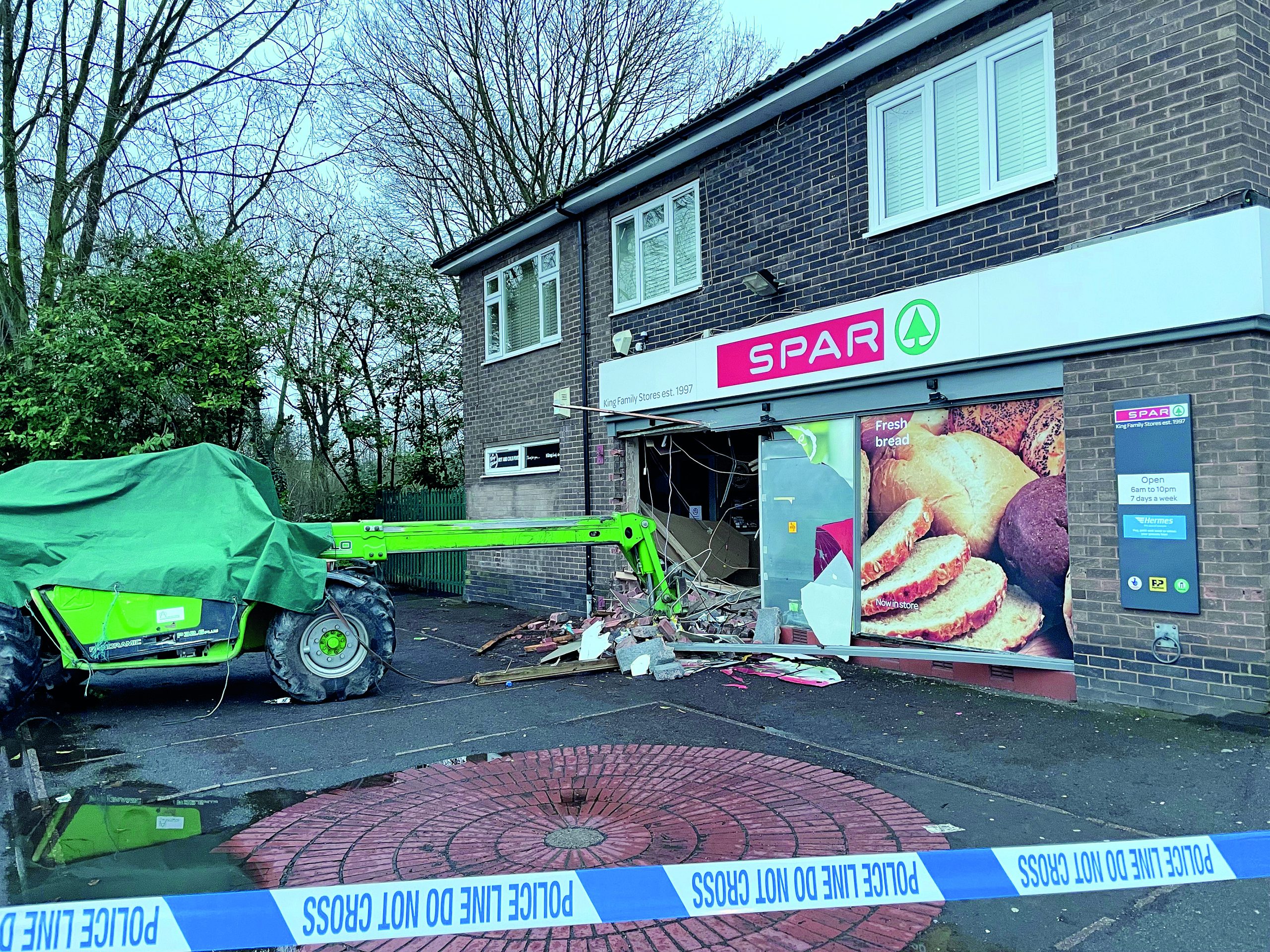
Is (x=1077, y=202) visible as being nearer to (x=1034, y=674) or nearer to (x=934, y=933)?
(x=1034, y=674)

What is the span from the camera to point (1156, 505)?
6.56 metres

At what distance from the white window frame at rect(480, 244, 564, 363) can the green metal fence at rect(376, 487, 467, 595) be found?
305 centimetres

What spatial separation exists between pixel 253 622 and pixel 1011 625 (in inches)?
262

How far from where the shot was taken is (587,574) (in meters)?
12.6

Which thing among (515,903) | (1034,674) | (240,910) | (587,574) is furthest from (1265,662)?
(587,574)

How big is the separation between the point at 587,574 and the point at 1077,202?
304 inches

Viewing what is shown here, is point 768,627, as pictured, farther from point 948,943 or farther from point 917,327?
point 948,943

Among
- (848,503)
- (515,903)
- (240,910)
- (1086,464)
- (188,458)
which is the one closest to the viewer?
(240,910)

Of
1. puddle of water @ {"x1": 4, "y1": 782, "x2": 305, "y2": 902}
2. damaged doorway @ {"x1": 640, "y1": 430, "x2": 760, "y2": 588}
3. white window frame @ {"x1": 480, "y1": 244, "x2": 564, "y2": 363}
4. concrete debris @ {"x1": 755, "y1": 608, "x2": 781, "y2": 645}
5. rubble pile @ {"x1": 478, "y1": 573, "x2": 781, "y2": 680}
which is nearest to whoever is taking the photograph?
puddle of water @ {"x1": 4, "y1": 782, "x2": 305, "y2": 902}

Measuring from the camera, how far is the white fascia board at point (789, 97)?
7.82m

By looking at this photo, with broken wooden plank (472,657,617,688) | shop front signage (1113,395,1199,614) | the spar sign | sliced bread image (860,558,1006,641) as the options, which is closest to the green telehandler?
broken wooden plank (472,657,617,688)

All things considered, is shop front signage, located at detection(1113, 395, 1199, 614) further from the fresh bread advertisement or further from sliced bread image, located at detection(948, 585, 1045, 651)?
sliced bread image, located at detection(948, 585, 1045, 651)

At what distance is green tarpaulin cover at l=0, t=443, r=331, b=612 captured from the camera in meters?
7.31

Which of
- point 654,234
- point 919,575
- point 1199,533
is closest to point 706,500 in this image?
point 654,234
